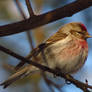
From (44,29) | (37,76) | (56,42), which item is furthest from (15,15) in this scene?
(56,42)

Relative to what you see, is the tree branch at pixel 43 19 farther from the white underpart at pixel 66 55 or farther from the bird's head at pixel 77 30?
the bird's head at pixel 77 30

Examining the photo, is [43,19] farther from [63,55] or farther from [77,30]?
[77,30]

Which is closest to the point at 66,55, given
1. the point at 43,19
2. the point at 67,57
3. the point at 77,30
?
the point at 67,57

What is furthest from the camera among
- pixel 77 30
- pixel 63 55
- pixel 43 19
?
pixel 77 30

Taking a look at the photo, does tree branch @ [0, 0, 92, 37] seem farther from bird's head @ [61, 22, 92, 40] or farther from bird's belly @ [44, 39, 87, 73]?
bird's head @ [61, 22, 92, 40]

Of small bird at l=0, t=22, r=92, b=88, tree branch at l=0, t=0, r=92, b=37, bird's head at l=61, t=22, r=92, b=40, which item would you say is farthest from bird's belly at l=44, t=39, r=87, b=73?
tree branch at l=0, t=0, r=92, b=37
